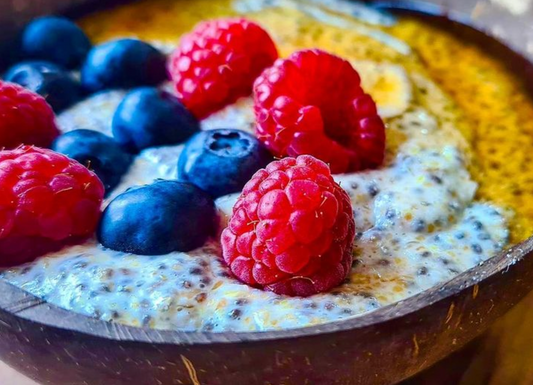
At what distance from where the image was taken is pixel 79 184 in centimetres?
88

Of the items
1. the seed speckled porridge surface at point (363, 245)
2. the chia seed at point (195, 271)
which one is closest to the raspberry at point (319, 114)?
the seed speckled porridge surface at point (363, 245)

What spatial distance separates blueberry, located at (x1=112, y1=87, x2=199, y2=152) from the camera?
3.55ft

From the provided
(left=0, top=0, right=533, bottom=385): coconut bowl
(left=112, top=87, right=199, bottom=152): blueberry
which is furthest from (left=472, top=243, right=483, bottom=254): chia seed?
(left=112, top=87, right=199, bottom=152): blueberry

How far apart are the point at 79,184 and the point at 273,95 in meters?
0.32

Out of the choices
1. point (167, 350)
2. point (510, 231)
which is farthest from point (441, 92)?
point (167, 350)

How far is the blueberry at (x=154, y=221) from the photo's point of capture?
0.87m

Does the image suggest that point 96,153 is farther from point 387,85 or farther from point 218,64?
point 387,85

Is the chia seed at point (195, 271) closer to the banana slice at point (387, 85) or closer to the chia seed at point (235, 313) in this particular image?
the chia seed at point (235, 313)

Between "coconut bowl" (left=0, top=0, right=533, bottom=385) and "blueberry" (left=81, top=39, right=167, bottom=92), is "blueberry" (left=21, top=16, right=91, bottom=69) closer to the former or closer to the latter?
"blueberry" (left=81, top=39, right=167, bottom=92)

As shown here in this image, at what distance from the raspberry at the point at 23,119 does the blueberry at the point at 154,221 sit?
0.22 meters

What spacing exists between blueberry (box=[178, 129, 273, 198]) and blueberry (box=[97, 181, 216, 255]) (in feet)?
0.23

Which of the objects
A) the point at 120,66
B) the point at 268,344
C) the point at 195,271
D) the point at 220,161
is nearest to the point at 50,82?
the point at 120,66

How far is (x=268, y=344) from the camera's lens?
632mm

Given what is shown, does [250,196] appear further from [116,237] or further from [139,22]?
[139,22]
